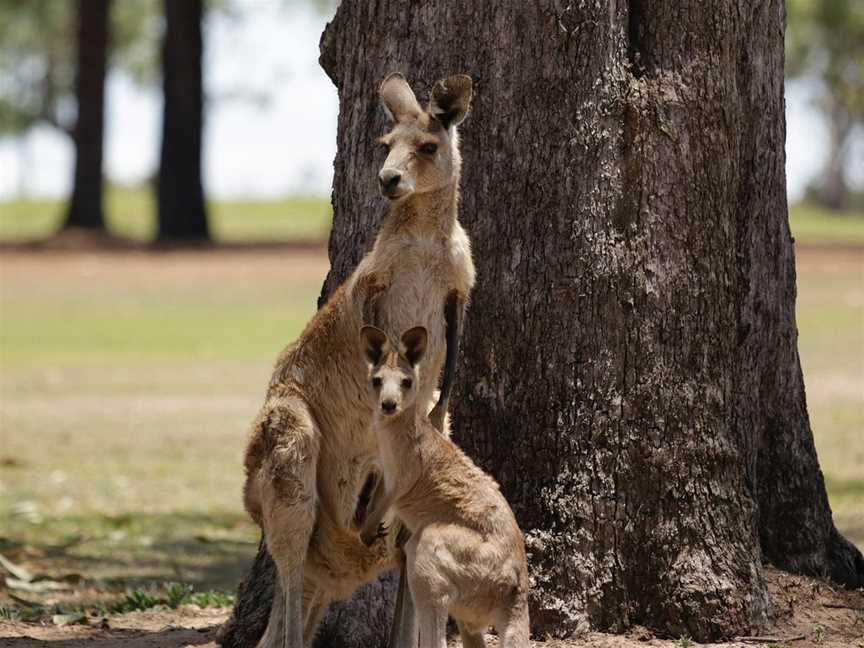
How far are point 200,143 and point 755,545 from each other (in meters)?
27.6

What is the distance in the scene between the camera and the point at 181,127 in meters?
33.0

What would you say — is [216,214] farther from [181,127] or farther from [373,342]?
[373,342]

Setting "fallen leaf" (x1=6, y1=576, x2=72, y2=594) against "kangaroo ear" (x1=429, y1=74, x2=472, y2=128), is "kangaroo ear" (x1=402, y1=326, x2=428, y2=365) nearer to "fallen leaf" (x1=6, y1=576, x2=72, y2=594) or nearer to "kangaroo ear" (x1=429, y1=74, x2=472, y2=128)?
"kangaroo ear" (x1=429, y1=74, x2=472, y2=128)

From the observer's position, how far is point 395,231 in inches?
244

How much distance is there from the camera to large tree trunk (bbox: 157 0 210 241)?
107ft

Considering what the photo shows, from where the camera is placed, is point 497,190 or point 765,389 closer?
point 497,190

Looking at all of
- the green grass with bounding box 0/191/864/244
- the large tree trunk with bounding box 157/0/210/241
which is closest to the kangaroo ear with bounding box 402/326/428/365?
the large tree trunk with bounding box 157/0/210/241

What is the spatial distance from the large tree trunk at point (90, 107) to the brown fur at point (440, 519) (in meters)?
29.5

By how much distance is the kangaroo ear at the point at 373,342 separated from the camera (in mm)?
5844

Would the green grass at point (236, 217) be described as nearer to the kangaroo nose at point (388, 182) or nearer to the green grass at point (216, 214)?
the green grass at point (216, 214)

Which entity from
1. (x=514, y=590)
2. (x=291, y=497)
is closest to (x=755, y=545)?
(x=514, y=590)

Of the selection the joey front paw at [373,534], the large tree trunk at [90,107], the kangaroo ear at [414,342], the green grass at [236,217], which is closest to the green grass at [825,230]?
the green grass at [236,217]

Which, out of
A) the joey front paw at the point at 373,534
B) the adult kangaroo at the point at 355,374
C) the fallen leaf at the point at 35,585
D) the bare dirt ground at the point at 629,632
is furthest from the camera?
the fallen leaf at the point at 35,585

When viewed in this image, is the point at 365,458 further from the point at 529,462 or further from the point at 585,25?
the point at 585,25
